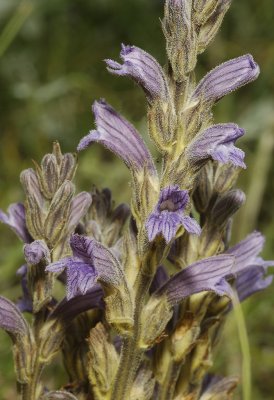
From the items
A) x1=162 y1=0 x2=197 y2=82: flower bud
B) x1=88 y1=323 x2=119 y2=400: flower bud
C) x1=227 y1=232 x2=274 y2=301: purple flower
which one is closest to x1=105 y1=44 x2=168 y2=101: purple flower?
x1=162 y1=0 x2=197 y2=82: flower bud

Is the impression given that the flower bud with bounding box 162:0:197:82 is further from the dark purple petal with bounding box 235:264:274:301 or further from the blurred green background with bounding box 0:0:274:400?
the blurred green background with bounding box 0:0:274:400

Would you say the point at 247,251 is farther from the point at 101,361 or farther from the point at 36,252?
the point at 36,252

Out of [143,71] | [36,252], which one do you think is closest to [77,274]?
[36,252]

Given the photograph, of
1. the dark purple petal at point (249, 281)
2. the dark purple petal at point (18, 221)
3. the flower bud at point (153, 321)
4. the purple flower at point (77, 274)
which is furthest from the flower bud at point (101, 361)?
the dark purple petal at point (249, 281)

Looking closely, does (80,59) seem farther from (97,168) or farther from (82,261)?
(82,261)

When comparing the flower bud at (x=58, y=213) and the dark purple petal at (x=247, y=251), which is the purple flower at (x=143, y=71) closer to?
the flower bud at (x=58, y=213)

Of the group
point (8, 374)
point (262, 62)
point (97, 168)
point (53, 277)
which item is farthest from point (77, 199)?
point (262, 62)

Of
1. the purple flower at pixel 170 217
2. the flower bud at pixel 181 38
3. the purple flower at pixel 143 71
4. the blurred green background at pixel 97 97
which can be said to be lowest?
the purple flower at pixel 170 217
